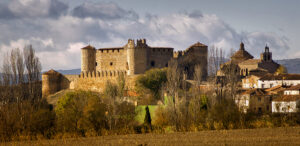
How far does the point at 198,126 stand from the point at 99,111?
25.8 ft

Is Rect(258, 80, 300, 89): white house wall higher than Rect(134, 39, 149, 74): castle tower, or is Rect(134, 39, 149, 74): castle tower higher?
Rect(134, 39, 149, 74): castle tower

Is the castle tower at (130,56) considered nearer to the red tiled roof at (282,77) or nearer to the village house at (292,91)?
the red tiled roof at (282,77)

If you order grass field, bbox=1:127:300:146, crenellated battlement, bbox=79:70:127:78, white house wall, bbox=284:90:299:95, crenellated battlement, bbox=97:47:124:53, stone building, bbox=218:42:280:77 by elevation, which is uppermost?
crenellated battlement, bbox=97:47:124:53

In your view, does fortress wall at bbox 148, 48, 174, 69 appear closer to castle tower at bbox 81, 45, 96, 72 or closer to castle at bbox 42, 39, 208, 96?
castle at bbox 42, 39, 208, 96

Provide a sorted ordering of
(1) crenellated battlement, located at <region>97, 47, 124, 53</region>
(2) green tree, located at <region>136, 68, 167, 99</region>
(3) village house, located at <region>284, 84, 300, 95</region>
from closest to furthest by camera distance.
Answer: (3) village house, located at <region>284, 84, 300, 95</region> < (2) green tree, located at <region>136, 68, 167, 99</region> < (1) crenellated battlement, located at <region>97, 47, 124, 53</region>

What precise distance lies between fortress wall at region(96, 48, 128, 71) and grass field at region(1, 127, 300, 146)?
36330 millimetres

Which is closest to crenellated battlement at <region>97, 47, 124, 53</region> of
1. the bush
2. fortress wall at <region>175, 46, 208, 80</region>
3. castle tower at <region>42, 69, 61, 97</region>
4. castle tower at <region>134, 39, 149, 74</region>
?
castle tower at <region>134, 39, 149, 74</region>

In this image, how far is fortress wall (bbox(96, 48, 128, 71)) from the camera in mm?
63906

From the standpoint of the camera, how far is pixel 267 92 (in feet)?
168

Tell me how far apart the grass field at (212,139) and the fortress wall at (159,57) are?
35274 millimetres

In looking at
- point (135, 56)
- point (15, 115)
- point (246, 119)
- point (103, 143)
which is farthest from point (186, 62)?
point (103, 143)

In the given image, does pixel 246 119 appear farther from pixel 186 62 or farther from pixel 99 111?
pixel 186 62

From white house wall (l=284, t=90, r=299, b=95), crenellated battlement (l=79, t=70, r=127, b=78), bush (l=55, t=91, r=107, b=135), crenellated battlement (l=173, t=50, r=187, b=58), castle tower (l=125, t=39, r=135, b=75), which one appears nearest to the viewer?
bush (l=55, t=91, r=107, b=135)

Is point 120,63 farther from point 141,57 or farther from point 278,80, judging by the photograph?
point 278,80
